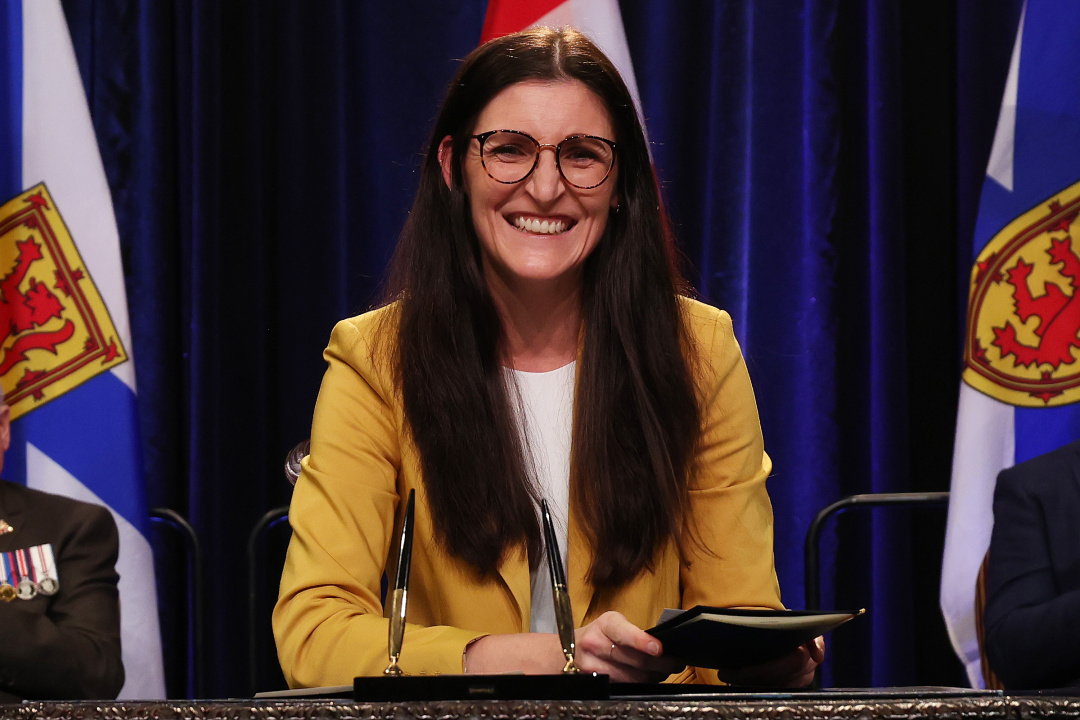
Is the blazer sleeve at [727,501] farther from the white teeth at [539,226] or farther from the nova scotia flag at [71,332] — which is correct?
the nova scotia flag at [71,332]

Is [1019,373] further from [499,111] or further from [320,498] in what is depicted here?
[320,498]

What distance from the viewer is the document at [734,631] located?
0.90 m

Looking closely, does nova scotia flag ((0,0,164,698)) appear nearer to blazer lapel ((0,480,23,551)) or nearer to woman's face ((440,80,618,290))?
blazer lapel ((0,480,23,551))

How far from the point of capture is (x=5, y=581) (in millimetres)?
2078

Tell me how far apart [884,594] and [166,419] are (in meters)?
1.76

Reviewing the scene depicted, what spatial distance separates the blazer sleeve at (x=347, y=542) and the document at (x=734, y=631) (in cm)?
31

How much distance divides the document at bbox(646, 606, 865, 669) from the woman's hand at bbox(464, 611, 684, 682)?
0.03 meters

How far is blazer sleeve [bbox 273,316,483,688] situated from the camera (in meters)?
1.27

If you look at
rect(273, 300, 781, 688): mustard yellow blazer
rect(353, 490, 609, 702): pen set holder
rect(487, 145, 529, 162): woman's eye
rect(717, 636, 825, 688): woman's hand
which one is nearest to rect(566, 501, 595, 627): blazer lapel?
rect(273, 300, 781, 688): mustard yellow blazer

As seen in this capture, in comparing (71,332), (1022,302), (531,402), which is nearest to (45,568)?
(71,332)

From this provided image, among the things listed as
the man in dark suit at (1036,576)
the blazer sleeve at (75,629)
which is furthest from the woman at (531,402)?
the blazer sleeve at (75,629)

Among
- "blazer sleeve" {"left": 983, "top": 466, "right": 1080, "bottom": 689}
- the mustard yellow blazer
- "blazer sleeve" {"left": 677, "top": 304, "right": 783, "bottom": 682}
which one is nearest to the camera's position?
the mustard yellow blazer

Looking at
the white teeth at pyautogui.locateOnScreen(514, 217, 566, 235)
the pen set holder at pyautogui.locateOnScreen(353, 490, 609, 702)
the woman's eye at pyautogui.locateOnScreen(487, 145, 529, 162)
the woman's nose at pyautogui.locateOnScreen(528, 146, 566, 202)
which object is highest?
the woman's eye at pyautogui.locateOnScreen(487, 145, 529, 162)

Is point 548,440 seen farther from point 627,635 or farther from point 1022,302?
point 1022,302
